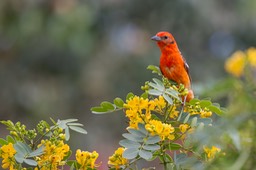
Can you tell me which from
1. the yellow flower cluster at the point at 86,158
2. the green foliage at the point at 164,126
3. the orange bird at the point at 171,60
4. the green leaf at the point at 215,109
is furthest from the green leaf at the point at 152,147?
the orange bird at the point at 171,60

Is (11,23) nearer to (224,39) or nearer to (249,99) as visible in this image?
(224,39)

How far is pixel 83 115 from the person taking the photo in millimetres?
13500

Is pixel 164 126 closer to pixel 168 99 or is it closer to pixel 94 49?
pixel 168 99

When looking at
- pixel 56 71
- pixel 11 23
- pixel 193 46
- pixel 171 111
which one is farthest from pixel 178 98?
pixel 193 46

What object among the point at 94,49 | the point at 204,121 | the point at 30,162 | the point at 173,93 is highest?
the point at 94,49

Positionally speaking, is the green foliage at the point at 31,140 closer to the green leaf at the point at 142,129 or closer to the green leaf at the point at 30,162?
the green leaf at the point at 30,162

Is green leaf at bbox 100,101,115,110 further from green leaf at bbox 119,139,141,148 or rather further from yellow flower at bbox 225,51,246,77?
yellow flower at bbox 225,51,246,77

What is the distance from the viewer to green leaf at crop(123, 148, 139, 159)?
1950 mm

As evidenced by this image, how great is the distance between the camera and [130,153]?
1970 millimetres

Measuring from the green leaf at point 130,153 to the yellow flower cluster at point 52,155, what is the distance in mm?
172

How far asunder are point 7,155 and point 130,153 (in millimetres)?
358

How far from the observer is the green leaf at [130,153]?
76.8 inches

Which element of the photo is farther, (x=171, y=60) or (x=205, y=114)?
(x=171, y=60)

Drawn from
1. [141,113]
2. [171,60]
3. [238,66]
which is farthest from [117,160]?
[171,60]
